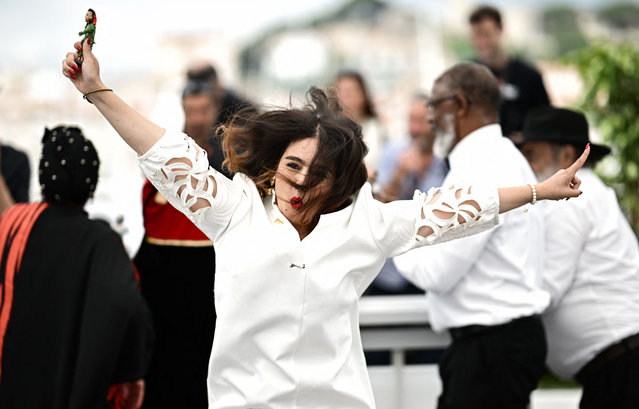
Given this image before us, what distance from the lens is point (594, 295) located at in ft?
12.7

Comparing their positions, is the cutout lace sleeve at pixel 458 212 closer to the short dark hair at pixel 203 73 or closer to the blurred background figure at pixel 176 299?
the blurred background figure at pixel 176 299

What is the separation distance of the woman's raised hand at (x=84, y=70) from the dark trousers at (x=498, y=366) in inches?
78.6

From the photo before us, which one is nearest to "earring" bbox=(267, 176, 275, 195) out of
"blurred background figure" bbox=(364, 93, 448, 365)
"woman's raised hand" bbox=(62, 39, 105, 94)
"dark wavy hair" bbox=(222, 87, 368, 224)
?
"dark wavy hair" bbox=(222, 87, 368, 224)

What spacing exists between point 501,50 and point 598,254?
2343mm

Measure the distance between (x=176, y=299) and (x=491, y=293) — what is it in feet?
4.12

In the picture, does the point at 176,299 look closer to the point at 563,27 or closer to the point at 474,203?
the point at 474,203

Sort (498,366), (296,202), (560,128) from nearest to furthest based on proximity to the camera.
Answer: (296,202)
(498,366)
(560,128)

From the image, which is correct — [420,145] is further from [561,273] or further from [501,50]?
[561,273]

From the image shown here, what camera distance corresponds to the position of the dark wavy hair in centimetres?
250

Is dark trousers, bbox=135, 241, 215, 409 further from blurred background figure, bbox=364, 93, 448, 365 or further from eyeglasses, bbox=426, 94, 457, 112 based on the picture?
blurred background figure, bbox=364, 93, 448, 365

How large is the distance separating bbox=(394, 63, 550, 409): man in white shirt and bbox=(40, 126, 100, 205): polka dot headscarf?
129 cm

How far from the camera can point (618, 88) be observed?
6258 mm

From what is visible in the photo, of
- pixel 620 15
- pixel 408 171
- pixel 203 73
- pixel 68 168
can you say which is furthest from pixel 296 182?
pixel 620 15

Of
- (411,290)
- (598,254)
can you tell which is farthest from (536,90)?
(598,254)
